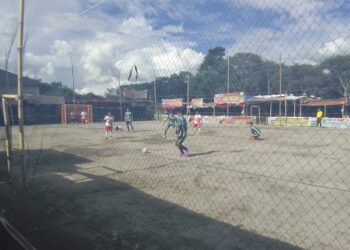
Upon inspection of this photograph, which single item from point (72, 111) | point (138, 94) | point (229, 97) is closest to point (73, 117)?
point (72, 111)

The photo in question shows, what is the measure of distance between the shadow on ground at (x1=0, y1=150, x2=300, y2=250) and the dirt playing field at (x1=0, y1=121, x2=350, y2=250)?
2cm

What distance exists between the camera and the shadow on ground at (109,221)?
3875 mm

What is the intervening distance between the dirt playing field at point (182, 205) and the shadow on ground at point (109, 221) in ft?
0.05

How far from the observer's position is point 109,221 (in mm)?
4637

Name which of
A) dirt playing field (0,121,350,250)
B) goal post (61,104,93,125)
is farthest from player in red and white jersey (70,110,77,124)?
dirt playing field (0,121,350,250)

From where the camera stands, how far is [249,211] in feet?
16.6

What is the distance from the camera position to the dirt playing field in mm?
4004

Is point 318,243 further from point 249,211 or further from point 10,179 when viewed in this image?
point 10,179

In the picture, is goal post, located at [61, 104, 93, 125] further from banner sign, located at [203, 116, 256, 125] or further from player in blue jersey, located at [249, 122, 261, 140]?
player in blue jersey, located at [249, 122, 261, 140]

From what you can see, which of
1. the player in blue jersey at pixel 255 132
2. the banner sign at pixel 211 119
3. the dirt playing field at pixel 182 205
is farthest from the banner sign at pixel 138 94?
the banner sign at pixel 211 119

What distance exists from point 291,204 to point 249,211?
3.27 ft

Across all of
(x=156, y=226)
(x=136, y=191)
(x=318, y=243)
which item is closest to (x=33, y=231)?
(x=156, y=226)

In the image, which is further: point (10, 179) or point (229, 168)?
point (229, 168)

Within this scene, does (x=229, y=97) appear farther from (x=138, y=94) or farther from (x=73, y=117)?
(x=73, y=117)
